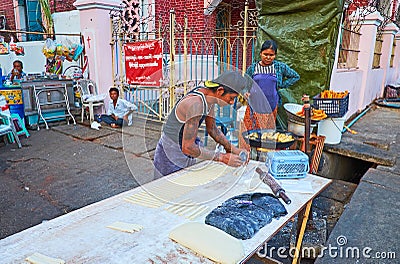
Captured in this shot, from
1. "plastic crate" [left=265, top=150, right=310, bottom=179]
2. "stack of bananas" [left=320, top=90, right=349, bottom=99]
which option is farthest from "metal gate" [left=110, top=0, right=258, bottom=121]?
"plastic crate" [left=265, top=150, right=310, bottom=179]

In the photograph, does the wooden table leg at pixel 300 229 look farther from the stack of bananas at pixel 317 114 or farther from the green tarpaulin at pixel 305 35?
the green tarpaulin at pixel 305 35

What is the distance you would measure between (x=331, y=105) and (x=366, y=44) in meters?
3.63

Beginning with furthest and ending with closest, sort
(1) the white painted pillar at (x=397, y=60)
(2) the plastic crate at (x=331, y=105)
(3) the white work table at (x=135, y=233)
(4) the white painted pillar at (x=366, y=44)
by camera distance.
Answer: (1) the white painted pillar at (x=397, y=60) < (4) the white painted pillar at (x=366, y=44) < (2) the plastic crate at (x=331, y=105) < (3) the white work table at (x=135, y=233)

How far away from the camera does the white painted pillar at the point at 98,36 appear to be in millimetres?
7074

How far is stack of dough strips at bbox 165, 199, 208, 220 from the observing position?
177 cm

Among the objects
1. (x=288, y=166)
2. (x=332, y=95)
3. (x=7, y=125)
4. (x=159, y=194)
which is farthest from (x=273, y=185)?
(x=7, y=125)

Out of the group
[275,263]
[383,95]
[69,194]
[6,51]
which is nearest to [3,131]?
[69,194]

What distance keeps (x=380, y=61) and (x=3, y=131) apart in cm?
987

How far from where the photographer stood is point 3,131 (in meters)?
5.08

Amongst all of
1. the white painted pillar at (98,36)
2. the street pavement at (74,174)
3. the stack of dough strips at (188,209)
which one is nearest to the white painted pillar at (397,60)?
the street pavement at (74,174)

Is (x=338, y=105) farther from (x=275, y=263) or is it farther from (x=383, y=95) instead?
(x=383, y=95)

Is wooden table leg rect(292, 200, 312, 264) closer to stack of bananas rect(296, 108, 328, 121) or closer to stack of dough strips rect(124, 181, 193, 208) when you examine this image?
stack of dough strips rect(124, 181, 193, 208)

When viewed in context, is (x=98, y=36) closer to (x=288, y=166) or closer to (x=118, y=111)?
(x=118, y=111)

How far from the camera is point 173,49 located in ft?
20.2
